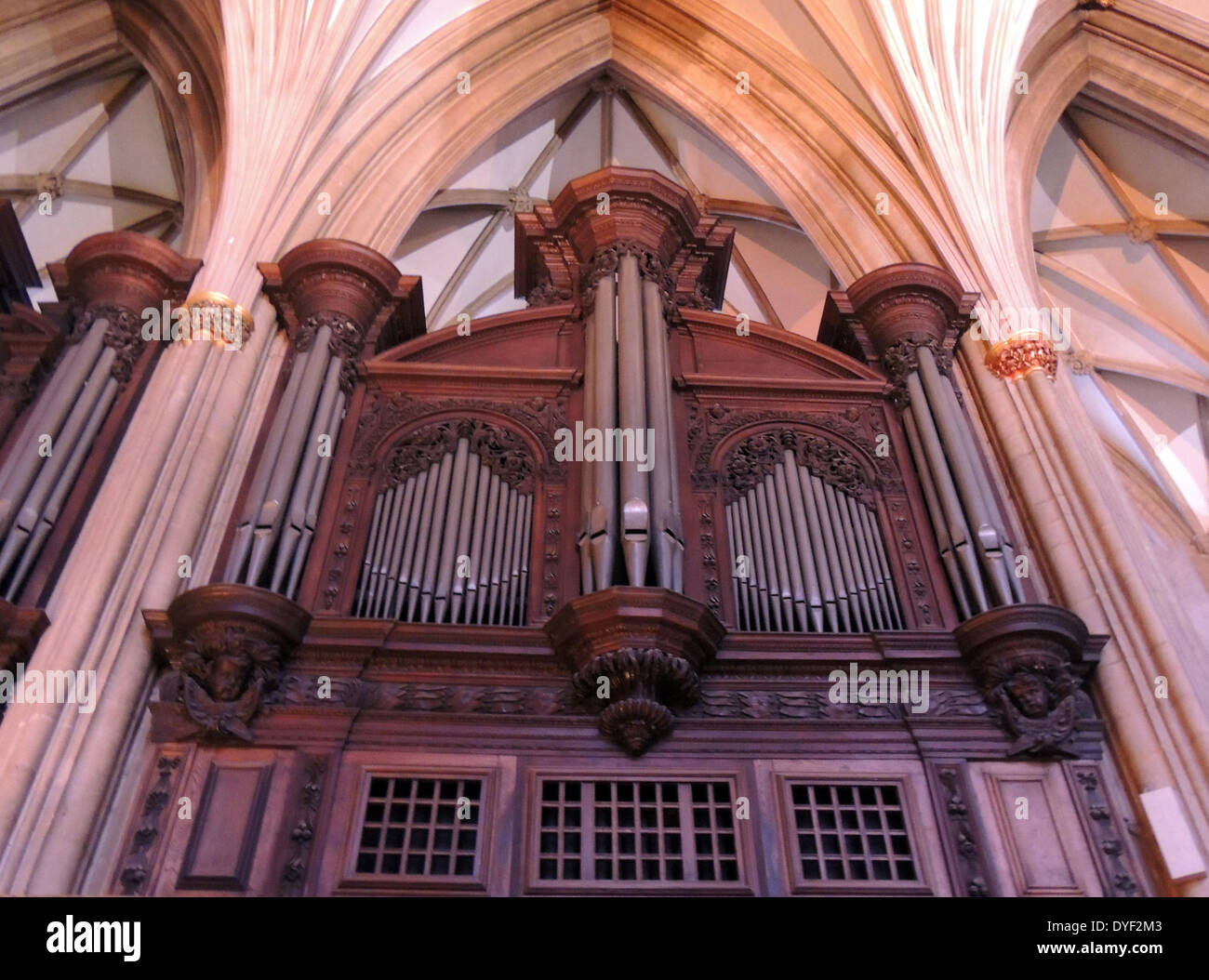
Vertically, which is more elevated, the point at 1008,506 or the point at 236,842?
the point at 1008,506

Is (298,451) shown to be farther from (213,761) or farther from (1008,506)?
(1008,506)

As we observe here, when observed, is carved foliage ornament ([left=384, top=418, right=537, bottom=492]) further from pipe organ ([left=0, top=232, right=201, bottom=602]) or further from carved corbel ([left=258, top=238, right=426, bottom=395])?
pipe organ ([left=0, top=232, right=201, bottom=602])

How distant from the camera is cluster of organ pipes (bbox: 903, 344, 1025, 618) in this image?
6914mm

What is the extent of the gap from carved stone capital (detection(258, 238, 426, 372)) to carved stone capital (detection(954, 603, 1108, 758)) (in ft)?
15.7

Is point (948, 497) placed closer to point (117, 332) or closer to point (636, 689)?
point (636, 689)

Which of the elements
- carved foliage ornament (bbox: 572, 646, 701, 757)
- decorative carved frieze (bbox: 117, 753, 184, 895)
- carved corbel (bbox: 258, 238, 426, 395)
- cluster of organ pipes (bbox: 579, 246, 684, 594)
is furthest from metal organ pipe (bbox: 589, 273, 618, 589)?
decorative carved frieze (bbox: 117, 753, 184, 895)

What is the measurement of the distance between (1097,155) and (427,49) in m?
7.84

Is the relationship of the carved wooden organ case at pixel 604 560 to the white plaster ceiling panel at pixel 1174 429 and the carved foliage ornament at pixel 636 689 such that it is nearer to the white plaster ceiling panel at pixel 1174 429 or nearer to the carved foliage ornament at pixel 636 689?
the carved foliage ornament at pixel 636 689

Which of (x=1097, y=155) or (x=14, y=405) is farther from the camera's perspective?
(x=1097, y=155)

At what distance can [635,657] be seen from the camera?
6.04 meters

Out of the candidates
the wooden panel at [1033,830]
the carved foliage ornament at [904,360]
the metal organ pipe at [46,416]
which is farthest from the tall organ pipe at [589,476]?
the metal organ pipe at [46,416]

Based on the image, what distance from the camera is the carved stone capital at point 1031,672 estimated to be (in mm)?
6188
